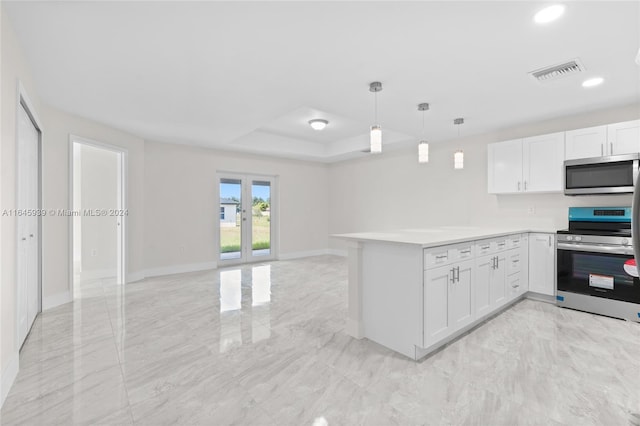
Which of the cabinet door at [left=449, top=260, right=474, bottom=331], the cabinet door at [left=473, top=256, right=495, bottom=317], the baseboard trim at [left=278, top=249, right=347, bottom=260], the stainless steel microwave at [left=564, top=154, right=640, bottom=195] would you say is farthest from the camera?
the baseboard trim at [left=278, top=249, right=347, bottom=260]

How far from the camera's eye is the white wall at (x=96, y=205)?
207 inches

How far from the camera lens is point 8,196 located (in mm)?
2059

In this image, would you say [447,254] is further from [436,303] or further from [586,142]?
[586,142]

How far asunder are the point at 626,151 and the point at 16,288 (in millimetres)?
5845

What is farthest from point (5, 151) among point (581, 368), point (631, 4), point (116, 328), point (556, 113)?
point (556, 113)

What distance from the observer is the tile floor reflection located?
172 cm

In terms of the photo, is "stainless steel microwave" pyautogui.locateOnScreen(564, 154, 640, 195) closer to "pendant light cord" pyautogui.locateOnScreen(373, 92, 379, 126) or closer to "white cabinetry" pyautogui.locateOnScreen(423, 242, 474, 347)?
"white cabinetry" pyautogui.locateOnScreen(423, 242, 474, 347)

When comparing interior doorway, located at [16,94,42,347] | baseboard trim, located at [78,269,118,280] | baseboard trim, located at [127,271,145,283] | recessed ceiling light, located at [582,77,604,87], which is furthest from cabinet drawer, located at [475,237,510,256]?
baseboard trim, located at [78,269,118,280]

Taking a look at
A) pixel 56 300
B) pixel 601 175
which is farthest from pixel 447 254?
pixel 56 300

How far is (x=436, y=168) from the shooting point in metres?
5.59

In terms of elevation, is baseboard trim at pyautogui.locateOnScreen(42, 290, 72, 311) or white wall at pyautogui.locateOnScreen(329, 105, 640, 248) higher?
white wall at pyautogui.locateOnScreen(329, 105, 640, 248)

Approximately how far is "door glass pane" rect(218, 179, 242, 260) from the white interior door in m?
3.13

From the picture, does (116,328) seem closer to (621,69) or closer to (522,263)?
(522,263)

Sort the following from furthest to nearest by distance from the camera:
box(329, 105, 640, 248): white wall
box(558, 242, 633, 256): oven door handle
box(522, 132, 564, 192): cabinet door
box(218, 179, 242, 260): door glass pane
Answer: box(218, 179, 242, 260): door glass pane, box(329, 105, 640, 248): white wall, box(522, 132, 564, 192): cabinet door, box(558, 242, 633, 256): oven door handle
